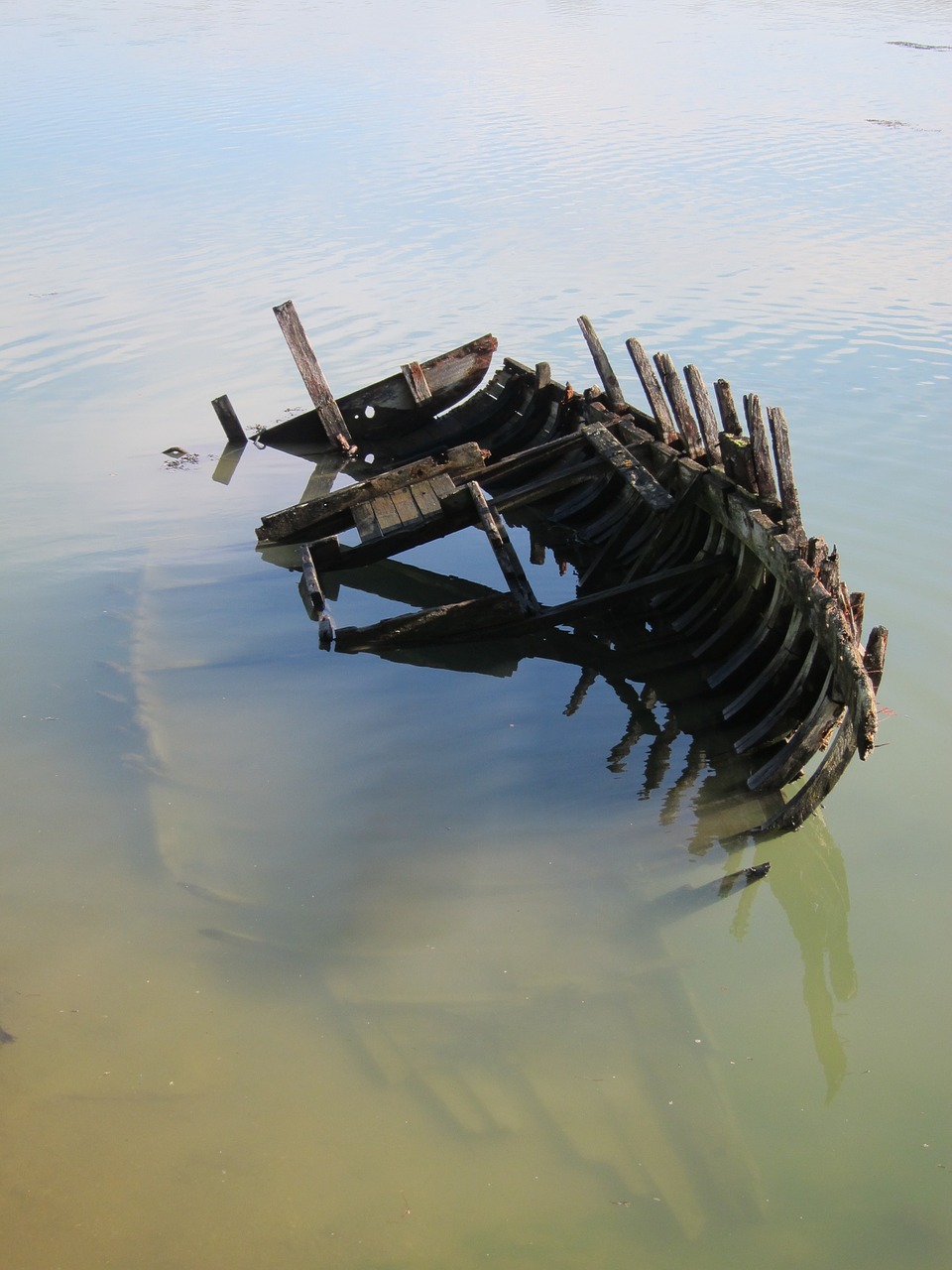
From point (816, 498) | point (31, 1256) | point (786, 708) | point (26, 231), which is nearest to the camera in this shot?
point (31, 1256)

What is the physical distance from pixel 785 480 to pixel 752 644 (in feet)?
3.56

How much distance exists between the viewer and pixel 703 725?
6.77 meters

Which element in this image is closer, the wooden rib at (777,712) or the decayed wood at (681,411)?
the wooden rib at (777,712)

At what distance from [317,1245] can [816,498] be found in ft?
25.7

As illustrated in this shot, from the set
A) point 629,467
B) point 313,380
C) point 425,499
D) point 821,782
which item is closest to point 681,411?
point 629,467

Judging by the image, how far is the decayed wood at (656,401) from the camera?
8.58 meters

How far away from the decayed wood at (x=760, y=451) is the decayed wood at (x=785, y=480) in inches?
9.7

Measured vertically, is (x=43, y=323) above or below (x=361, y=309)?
above

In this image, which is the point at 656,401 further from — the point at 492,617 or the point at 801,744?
the point at 801,744

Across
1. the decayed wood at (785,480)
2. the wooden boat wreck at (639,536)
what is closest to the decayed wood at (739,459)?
the wooden boat wreck at (639,536)

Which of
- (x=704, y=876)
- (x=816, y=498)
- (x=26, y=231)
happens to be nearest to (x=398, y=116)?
(x=26, y=231)

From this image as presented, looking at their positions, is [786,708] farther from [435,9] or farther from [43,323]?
[435,9]

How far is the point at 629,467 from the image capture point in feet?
27.4

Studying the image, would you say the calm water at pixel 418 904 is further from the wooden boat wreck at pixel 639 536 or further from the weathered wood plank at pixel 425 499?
the weathered wood plank at pixel 425 499
